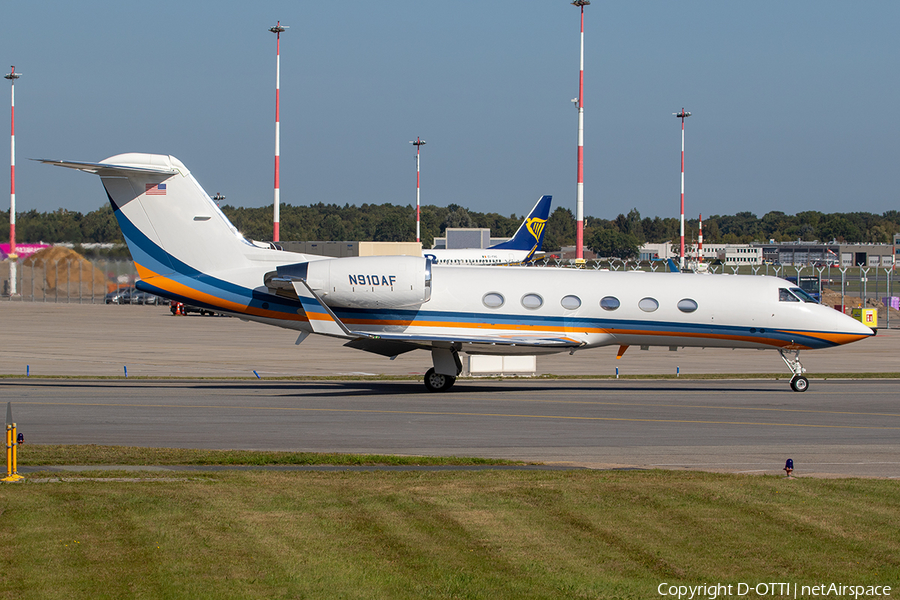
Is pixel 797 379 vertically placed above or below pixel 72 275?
below

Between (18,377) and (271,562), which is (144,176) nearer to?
(18,377)

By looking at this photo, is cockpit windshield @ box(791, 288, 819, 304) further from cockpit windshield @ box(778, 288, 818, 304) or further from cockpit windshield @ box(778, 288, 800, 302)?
cockpit windshield @ box(778, 288, 800, 302)

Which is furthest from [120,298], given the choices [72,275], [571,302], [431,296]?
[571,302]

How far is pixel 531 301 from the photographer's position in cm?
2533

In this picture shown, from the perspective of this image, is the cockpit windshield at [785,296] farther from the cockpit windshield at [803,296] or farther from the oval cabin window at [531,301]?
the oval cabin window at [531,301]

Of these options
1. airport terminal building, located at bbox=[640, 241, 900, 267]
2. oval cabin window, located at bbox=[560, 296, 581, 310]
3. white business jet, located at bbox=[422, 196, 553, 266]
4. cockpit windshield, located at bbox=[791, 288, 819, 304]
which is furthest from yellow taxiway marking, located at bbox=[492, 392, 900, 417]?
airport terminal building, located at bbox=[640, 241, 900, 267]

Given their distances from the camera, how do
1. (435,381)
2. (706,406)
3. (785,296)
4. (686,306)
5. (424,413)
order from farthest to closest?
(785,296), (435,381), (686,306), (706,406), (424,413)

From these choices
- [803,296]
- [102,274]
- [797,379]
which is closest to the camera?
[797,379]

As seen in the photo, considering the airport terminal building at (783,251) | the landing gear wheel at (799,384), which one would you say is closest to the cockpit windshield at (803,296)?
the landing gear wheel at (799,384)

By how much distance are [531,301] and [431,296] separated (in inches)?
108

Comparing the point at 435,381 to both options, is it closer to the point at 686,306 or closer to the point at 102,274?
the point at 686,306

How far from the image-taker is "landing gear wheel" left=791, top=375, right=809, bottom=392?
25.8m

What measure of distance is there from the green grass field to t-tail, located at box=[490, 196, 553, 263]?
58.3 m

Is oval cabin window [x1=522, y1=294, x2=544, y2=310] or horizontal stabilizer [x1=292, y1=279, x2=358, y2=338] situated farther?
oval cabin window [x1=522, y1=294, x2=544, y2=310]
